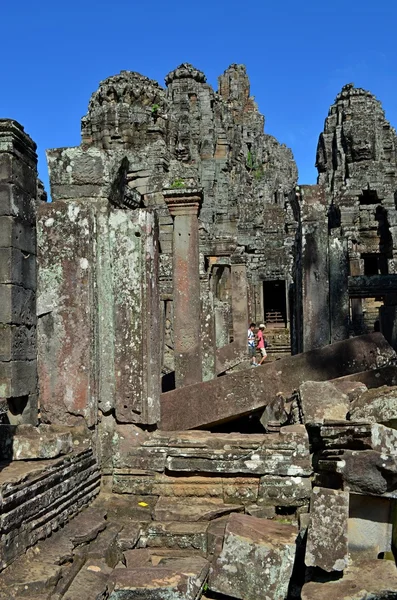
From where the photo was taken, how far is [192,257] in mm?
8570

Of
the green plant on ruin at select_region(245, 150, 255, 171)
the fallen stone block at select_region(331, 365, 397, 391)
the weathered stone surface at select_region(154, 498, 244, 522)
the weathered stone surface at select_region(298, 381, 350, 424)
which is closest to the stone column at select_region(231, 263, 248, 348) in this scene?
the fallen stone block at select_region(331, 365, 397, 391)

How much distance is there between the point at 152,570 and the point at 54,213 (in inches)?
131

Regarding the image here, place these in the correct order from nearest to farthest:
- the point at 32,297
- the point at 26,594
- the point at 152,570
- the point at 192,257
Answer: the point at 26,594, the point at 152,570, the point at 32,297, the point at 192,257

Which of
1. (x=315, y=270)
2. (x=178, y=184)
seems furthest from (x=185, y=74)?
(x=178, y=184)

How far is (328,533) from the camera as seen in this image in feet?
11.5

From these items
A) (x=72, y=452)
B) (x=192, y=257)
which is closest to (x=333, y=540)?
(x=72, y=452)

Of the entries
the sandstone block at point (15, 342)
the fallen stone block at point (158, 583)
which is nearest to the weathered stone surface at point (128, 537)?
the fallen stone block at point (158, 583)

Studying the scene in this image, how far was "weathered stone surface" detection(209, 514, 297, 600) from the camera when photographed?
12.4ft

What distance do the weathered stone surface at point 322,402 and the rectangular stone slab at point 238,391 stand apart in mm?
667

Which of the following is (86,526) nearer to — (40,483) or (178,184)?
(40,483)

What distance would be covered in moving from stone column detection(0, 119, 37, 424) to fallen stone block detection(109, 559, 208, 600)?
210 cm

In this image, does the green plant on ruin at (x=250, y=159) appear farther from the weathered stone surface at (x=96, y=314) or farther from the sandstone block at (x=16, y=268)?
the sandstone block at (x=16, y=268)

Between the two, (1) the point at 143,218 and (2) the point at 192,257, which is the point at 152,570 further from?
(2) the point at 192,257

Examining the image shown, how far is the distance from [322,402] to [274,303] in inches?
1206
